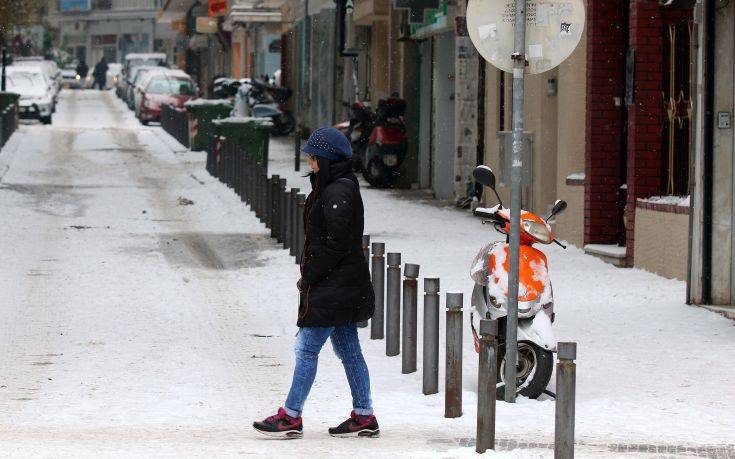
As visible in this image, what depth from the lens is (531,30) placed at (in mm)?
9320

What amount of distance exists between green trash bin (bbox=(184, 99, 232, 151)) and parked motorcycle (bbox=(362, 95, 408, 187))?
7002 millimetres

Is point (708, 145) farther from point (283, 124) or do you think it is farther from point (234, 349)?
point (283, 124)

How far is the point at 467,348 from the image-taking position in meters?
11.8

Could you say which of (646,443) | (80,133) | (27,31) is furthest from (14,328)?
(27,31)

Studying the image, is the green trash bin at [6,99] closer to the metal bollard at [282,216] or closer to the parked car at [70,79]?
the metal bollard at [282,216]

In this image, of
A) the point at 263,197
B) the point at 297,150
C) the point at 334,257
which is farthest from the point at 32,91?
the point at 334,257

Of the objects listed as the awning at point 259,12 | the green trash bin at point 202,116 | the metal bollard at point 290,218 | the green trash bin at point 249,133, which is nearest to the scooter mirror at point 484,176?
the metal bollard at point 290,218

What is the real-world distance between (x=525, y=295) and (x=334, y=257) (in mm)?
1638

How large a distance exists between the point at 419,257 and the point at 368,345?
5.33 m

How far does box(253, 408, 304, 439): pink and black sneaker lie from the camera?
8.48 meters

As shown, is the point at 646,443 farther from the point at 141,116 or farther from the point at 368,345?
the point at 141,116

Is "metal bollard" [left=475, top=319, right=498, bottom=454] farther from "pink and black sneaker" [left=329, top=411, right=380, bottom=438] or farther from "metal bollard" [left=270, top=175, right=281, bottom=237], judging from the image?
"metal bollard" [left=270, top=175, right=281, bottom=237]

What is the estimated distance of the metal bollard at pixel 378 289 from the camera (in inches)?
469

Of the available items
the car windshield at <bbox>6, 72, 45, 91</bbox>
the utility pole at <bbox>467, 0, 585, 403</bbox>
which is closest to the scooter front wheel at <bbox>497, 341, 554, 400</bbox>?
the utility pole at <bbox>467, 0, 585, 403</bbox>
